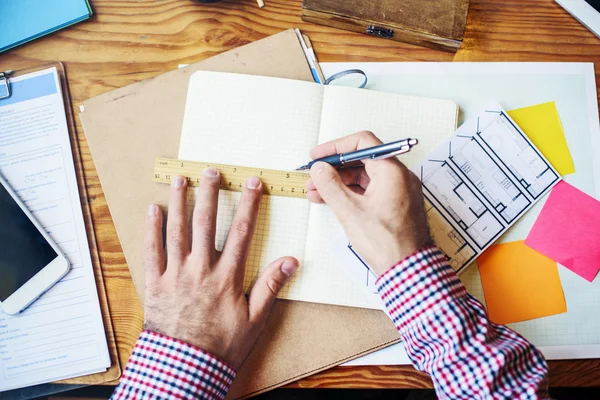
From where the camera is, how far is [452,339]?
685 millimetres

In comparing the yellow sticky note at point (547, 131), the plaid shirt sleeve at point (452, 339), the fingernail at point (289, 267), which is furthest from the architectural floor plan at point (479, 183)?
the fingernail at point (289, 267)

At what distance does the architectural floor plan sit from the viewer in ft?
2.84

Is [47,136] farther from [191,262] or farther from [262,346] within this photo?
[262,346]

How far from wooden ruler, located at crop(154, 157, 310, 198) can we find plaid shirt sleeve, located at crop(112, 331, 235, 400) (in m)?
0.28

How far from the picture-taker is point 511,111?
36.0 inches

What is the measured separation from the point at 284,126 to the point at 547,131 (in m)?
0.51

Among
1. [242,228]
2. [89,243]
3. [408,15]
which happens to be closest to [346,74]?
[408,15]

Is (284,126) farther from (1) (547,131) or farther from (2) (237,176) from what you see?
(1) (547,131)

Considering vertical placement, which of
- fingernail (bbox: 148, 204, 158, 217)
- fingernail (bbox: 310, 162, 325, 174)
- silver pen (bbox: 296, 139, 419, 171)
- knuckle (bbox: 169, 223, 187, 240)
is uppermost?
silver pen (bbox: 296, 139, 419, 171)

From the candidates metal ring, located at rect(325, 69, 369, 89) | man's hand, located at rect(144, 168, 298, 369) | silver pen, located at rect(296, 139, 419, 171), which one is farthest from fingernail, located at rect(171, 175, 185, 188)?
metal ring, located at rect(325, 69, 369, 89)

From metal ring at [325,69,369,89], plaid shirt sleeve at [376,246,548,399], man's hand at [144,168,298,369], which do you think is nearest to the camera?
plaid shirt sleeve at [376,246,548,399]

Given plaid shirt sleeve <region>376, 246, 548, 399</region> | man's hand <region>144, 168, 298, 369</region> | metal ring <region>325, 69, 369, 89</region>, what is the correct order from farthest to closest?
metal ring <region>325, 69, 369, 89</region> → man's hand <region>144, 168, 298, 369</region> → plaid shirt sleeve <region>376, 246, 548, 399</region>

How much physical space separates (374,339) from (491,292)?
0.76 ft

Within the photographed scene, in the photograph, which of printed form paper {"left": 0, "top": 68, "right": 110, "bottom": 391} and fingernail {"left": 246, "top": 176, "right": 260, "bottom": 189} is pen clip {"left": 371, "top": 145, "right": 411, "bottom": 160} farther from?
printed form paper {"left": 0, "top": 68, "right": 110, "bottom": 391}
